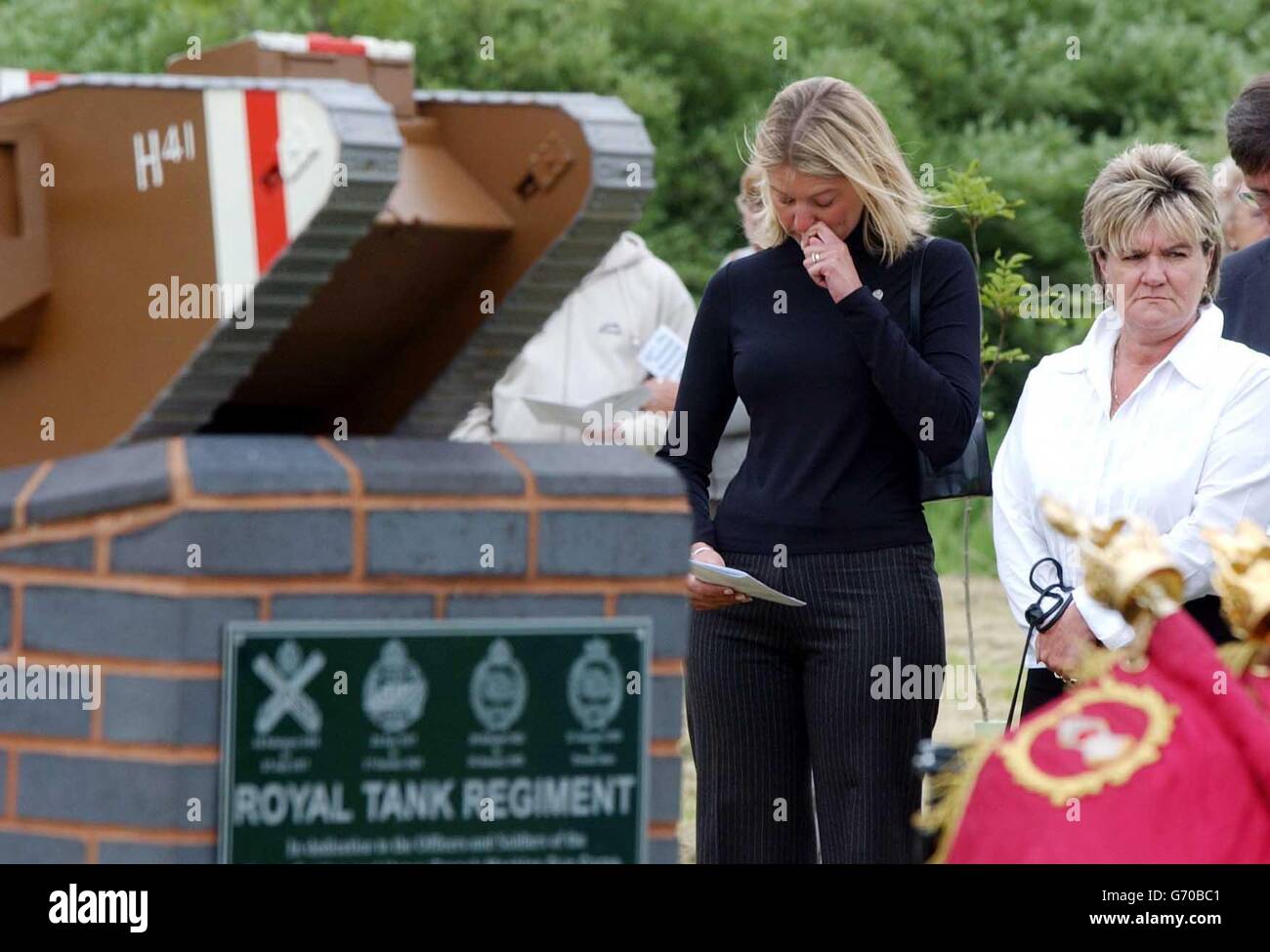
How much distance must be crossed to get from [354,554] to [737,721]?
A: 1600 mm

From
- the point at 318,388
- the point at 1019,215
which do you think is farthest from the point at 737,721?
the point at 1019,215

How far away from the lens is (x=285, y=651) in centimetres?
214

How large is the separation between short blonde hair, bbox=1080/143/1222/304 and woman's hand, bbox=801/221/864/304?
62cm

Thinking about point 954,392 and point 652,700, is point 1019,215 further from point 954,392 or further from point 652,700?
point 652,700

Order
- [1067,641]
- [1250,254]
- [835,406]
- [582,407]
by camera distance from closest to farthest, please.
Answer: [835,406]
[1067,641]
[1250,254]
[582,407]

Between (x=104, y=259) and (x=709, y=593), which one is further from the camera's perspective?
(x=709, y=593)

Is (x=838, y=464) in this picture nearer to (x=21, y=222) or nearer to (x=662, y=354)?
(x=21, y=222)

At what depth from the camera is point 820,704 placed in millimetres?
3543

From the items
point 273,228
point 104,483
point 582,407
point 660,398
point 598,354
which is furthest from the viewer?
point 598,354

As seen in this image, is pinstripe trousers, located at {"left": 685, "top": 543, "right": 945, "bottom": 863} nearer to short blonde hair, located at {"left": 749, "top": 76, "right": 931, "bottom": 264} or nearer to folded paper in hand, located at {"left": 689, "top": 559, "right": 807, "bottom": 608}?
folded paper in hand, located at {"left": 689, "top": 559, "right": 807, "bottom": 608}

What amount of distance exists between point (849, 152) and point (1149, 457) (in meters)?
0.82

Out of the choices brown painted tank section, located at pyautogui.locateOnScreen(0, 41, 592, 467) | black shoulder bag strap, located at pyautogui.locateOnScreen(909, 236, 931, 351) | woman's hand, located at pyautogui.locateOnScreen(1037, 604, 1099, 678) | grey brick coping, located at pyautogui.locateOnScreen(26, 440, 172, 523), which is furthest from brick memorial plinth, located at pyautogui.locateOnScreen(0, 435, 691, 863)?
woman's hand, located at pyautogui.locateOnScreen(1037, 604, 1099, 678)

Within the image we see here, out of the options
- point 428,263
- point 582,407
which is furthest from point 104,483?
point 582,407

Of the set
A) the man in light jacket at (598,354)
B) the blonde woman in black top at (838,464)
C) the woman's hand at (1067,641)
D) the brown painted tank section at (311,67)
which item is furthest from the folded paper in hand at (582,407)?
the brown painted tank section at (311,67)
